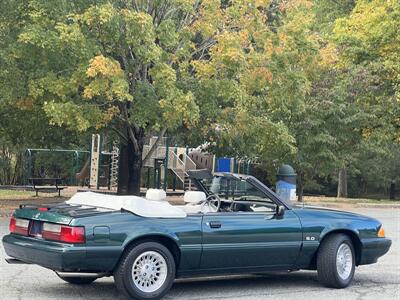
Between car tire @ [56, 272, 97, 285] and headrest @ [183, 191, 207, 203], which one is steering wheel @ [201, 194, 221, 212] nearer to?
headrest @ [183, 191, 207, 203]

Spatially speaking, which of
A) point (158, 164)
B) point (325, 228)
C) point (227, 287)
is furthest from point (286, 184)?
point (158, 164)

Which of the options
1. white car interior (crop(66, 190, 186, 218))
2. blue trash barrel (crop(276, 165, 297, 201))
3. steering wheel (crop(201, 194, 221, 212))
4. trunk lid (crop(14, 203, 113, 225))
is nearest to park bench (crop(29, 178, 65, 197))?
blue trash barrel (crop(276, 165, 297, 201))

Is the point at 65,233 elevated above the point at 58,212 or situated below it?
below

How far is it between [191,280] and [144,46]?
797 centimetres

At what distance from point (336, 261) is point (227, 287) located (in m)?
1.40

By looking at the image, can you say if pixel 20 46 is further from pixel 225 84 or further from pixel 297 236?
pixel 297 236

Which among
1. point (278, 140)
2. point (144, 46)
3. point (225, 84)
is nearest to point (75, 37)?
point (144, 46)

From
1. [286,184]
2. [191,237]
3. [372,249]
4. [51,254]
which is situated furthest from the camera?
[286,184]

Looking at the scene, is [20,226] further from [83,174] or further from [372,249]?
[83,174]

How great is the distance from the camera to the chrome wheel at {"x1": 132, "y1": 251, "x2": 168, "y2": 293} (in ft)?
24.3

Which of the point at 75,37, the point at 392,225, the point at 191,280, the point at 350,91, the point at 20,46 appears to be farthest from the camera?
the point at 350,91

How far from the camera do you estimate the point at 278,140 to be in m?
19.6

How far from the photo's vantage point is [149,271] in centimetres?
747

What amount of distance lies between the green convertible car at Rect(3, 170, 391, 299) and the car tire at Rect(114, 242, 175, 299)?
0.01 m
